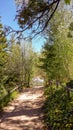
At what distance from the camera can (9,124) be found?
1266 cm

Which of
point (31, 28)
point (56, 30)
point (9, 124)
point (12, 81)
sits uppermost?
point (56, 30)

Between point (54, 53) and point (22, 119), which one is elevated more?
point (54, 53)

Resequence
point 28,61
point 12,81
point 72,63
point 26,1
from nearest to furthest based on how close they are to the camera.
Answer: point 26,1
point 72,63
point 12,81
point 28,61

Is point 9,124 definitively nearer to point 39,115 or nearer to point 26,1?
point 39,115

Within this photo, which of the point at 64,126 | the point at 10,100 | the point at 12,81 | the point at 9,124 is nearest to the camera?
the point at 64,126

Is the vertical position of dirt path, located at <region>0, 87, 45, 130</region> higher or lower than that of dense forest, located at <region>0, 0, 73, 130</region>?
lower

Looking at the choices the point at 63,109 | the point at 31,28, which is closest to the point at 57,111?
the point at 63,109

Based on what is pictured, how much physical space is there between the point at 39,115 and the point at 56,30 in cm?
660

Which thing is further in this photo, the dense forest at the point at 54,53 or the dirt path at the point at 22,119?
the dirt path at the point at 22,119

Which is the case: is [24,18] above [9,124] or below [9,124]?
above

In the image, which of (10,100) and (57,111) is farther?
(10,100)

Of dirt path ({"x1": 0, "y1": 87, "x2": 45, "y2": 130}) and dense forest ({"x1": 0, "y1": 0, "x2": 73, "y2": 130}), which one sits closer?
dense forest ({"x1": 0, "y1": 0, "x2": 73, "y2": 130})

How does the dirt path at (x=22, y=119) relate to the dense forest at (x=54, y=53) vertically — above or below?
below

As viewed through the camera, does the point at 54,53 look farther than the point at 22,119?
Yes
